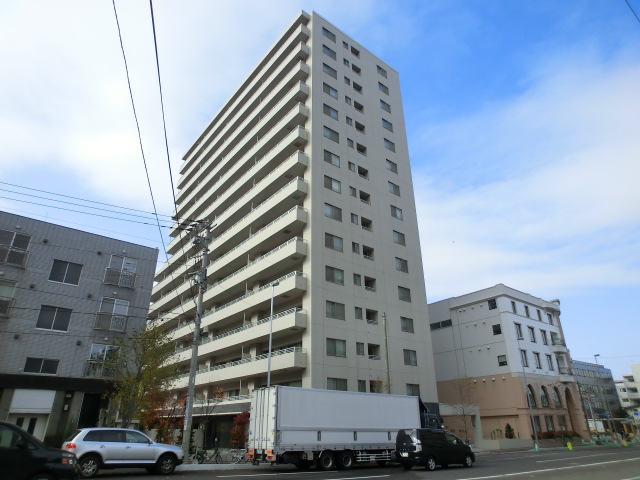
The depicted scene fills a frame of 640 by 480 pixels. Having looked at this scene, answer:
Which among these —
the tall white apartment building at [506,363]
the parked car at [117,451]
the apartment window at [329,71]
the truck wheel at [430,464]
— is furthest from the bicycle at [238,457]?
the apartment window at [329,71]

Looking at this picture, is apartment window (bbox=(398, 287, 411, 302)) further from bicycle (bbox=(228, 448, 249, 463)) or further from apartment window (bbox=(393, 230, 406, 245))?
bicycle (bbox=(228, 448, 249, 463))

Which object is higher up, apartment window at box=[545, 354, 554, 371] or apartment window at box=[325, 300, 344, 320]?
apartment window at box=[325, 300, 344, 320]

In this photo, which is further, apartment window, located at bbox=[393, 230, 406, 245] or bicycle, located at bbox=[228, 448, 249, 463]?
apartment window, located at bbox=[393, 230, 406, 245]

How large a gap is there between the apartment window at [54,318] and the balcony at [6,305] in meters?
1.64

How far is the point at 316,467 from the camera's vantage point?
20.1 meters

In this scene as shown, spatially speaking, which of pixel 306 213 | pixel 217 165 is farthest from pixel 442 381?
pixel 217 165

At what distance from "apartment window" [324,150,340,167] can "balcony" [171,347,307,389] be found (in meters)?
18.6

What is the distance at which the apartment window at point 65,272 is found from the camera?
28.0m

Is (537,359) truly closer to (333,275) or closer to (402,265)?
(402,265)

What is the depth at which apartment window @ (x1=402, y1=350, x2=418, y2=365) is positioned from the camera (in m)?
37.5

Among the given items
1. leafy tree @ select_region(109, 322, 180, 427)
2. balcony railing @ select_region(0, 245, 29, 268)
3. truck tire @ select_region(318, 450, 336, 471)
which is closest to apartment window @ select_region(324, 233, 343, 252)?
leafy tree @ select_region(109, 322, 180, 427)

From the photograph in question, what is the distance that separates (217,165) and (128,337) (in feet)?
117

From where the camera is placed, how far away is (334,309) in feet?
113

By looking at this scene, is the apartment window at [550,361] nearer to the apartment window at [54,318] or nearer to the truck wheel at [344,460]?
the truck wheel at [344,460]
